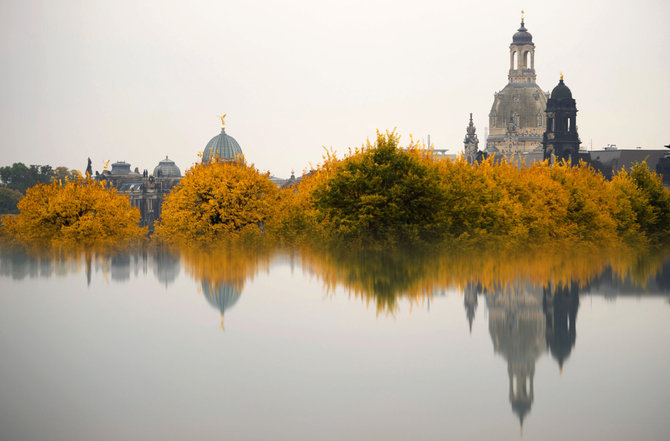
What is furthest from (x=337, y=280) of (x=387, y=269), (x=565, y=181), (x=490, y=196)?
(x=565, y=181)

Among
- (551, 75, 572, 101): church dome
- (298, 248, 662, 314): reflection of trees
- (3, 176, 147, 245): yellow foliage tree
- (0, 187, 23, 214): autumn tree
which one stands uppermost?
(551, 75, 572, 101): church dome

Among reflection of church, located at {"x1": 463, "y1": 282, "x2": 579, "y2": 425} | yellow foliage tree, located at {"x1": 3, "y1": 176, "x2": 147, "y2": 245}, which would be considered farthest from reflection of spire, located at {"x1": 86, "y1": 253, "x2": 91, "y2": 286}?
yellow foliage tree, located at {"x1": 3, "y1": 176, "x2": 147, "y2": 245}

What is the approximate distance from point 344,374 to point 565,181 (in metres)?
54.4

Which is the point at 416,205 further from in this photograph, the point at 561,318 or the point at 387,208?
the point at 561,318

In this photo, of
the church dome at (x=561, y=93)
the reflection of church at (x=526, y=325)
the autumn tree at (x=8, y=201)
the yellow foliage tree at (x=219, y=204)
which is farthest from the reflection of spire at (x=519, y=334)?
the autumn tree at (x=8, y=201)

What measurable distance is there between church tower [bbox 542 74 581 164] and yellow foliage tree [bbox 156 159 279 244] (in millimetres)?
106806

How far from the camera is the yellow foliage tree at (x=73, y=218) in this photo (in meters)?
70.2

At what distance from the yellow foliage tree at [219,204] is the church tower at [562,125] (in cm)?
10681

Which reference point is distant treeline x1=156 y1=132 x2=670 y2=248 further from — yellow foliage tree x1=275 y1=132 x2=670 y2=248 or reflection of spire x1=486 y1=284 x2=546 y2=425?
reflection of spire x1=486 y1=284 x2=546 y2=425

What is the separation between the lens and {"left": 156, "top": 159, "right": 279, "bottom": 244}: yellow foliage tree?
64750 millimetres

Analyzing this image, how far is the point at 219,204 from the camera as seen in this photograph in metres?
66.3

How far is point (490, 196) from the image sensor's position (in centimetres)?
5975

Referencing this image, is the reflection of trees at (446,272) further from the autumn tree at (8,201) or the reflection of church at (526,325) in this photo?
the autumn tree at (8,201)

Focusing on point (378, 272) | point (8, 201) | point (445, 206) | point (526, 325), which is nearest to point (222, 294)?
point (378, 272)
